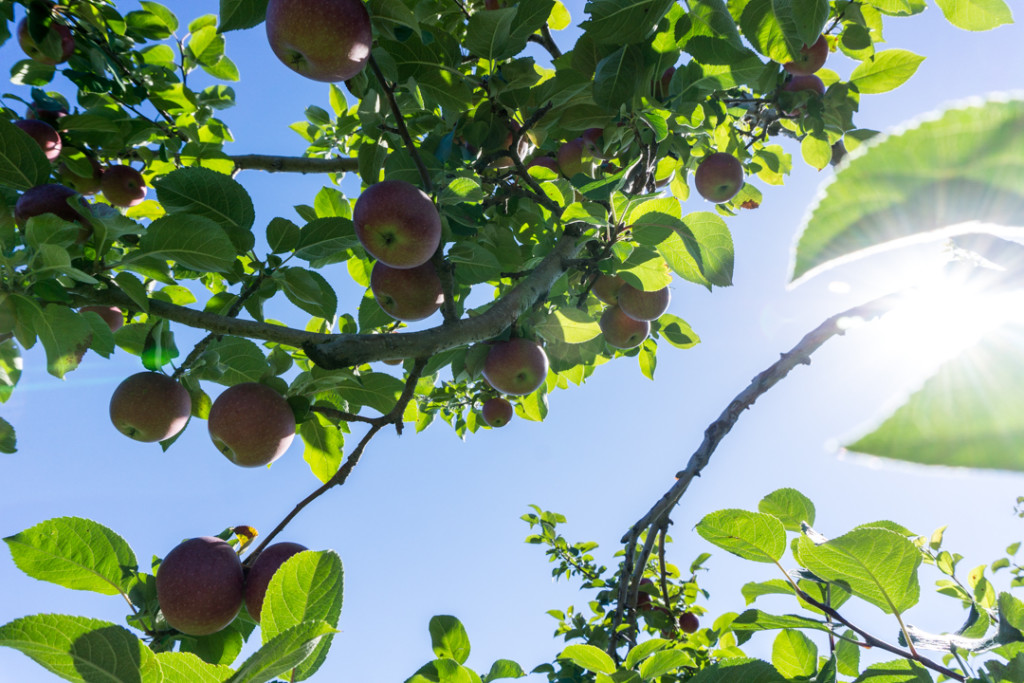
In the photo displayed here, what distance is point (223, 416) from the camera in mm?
→ 1707

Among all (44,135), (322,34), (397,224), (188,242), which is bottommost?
(188,242)

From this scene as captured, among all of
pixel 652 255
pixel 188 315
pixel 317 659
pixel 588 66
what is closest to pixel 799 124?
pixel 588 66

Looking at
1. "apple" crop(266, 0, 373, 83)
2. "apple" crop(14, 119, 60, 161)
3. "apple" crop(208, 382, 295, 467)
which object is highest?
"apple" crop(14, 119, 60, 161)

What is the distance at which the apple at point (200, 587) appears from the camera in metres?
1.38

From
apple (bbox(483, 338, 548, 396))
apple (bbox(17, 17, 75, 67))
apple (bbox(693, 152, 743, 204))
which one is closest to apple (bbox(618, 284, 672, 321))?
apple (bbox(483, 338, 548, 396))

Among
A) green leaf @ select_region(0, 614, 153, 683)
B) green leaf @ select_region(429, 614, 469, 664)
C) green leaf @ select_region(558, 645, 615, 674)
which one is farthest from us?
green leaf @ select_region(429, 614, 469, 664)

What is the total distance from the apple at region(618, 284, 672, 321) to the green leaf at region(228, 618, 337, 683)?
177cm

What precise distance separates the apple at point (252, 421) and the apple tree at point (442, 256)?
11 mm

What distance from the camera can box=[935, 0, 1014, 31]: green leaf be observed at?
1824mm

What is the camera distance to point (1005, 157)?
0.83ft

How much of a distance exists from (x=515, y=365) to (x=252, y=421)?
88 cm

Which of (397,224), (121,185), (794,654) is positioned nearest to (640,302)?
(397,224)

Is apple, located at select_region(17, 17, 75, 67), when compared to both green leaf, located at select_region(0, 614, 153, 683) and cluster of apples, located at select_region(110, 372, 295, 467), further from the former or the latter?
green leaf, located at select_region(0, 614, 153, 683)

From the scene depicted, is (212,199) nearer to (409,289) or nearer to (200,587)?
(409,289)
